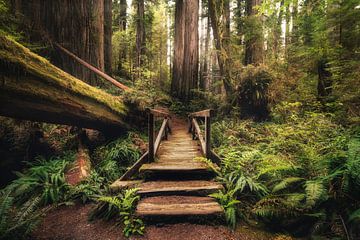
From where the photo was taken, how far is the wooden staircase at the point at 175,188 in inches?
114

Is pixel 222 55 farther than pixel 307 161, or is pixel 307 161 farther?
pixel 222 55

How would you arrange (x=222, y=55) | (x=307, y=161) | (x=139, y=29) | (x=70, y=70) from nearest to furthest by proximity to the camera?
(x=307, y=161), (x=70, y=70), (x=222, y=55), (x=139, y=29)

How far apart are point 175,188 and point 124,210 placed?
35.8 inches

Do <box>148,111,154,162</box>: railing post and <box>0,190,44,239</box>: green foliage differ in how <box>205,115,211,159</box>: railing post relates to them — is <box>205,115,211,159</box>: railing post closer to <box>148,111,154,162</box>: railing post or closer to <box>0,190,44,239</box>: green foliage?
<box>148,111,154,162</box>: railing post

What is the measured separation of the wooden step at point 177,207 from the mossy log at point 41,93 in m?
2.70

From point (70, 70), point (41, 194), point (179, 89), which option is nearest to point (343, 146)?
A: point (41, 194)

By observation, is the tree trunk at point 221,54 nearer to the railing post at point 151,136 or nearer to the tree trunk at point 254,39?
the tree trunk at point 254,39

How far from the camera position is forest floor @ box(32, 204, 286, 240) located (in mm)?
2643

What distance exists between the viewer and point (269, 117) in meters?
7.95

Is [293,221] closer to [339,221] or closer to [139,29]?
[339,221]

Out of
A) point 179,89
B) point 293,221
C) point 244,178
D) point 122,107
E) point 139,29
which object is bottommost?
point 293,221

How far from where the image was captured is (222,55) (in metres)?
8.74

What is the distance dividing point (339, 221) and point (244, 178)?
1.37m

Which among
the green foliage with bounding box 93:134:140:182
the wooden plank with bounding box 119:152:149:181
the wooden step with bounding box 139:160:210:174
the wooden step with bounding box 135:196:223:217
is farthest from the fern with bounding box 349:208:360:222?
the green foliage with bounding box 93:134:140:182
